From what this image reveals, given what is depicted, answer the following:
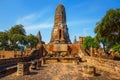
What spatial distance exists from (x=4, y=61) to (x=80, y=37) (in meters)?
25.4

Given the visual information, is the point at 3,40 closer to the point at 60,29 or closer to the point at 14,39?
the point at 14,39

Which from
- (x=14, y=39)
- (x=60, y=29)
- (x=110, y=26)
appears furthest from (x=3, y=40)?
(x=110, y=26)

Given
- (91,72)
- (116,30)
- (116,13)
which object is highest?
(116,13)

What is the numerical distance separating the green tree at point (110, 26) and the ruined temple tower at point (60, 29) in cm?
2522

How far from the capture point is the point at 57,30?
5009 cm

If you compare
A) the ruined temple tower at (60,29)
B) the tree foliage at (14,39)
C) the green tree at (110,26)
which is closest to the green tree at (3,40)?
the tree foliage at (14,39)

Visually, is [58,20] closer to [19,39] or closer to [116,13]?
[19,39]

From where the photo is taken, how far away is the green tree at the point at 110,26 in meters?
20.7

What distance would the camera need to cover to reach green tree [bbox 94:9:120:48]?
20734 millimetres

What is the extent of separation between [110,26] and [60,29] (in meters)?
29.6

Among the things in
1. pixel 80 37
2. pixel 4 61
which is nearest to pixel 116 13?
pixel 4 61

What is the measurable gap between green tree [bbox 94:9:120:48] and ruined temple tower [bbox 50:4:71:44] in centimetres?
2522

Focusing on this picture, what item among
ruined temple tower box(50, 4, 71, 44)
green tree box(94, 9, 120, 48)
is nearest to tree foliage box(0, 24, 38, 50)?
ruined temple tower box(50, 4, 71, 44)

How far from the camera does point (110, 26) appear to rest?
69.8 feet
